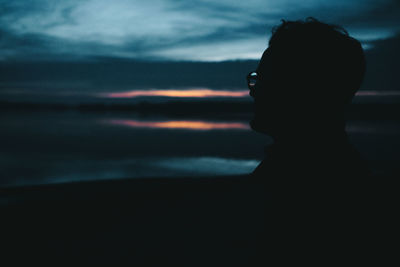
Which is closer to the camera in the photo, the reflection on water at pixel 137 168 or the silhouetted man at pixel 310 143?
the silhouetted man at pixel 310 143

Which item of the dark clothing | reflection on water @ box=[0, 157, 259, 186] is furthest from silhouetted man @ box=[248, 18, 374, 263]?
reflection on water @ box=[0, 157, 259, 186]

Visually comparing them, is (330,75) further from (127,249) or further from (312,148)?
(127,249)

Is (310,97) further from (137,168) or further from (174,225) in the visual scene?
(137,168)

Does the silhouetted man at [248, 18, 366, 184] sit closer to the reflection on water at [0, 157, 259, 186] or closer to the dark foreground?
the dark foreground

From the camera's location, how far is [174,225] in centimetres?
465

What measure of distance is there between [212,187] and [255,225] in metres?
1.95

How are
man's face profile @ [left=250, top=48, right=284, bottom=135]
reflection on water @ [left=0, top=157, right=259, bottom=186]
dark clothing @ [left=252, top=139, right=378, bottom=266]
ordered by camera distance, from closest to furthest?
dark clothing @ [left=252, top=139, right=378, bottom=266]
man's face profile @ [left=250, top=48, right=284, bottom=135]
reflection on water @ [left=0, top=157, right=259, bottom=186]

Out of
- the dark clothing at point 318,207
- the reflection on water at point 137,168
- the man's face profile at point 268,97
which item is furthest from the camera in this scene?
the reflection on water at point 137,168

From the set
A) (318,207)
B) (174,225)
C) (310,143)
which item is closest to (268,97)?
(310,143)

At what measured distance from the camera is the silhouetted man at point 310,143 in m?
1.25

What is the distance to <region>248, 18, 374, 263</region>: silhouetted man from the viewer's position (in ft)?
4.10

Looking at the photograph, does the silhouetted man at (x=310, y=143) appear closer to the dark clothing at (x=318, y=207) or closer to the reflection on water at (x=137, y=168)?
the dark clothing at (x=318, y=207)

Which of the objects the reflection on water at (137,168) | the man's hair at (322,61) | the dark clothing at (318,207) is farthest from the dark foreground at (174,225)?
the reflection on water at (137,168)

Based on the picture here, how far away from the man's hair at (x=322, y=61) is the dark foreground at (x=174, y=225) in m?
0.46
